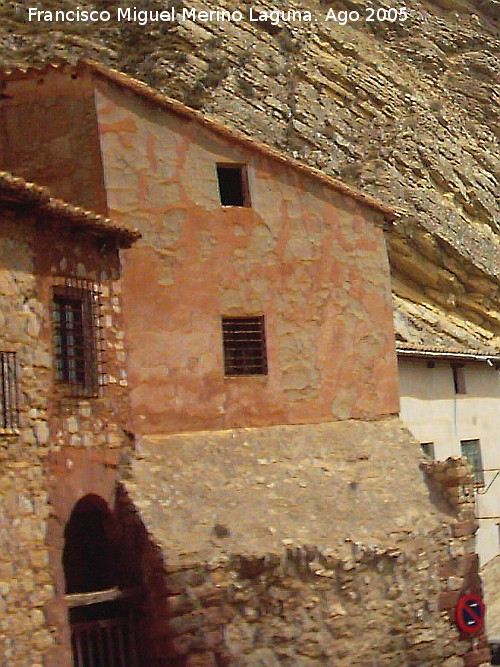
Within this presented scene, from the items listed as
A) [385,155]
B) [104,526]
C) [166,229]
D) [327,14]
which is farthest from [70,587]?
[327,14]

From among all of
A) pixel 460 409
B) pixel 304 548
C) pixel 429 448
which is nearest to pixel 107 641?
→ pixel 304 548

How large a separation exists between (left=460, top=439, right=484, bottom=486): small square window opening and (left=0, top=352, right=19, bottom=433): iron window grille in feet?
43.1

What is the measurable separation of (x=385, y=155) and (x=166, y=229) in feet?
50.0

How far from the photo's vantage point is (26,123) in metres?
15.2

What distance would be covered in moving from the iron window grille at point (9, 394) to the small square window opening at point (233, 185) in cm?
536

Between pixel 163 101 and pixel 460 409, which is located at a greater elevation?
pixel 163 101

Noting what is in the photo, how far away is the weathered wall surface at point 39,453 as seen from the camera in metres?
11.4

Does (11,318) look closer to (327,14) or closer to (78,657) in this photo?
(78,657)

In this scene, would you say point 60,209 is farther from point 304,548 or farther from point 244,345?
point 304,548

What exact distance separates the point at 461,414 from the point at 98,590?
11.3 m

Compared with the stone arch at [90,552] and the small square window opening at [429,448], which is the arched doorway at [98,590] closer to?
the stone arch at [90,552]

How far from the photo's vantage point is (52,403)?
1249cm

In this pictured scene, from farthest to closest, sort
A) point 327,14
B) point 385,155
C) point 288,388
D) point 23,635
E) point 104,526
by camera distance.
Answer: point 327,14 → point 385,155 → point 288,388 → point 104,526 → point 23,635

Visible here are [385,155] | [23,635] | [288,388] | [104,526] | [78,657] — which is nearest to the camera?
[23,635]
